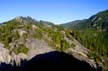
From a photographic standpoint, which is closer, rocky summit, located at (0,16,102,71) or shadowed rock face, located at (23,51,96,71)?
shadowed rock face, located at (23,51,96,71)

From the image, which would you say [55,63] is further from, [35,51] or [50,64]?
[35,51]

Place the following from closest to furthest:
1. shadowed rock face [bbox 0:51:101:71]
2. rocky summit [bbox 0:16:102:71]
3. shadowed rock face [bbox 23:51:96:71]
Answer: shadowed rock face [bbox 0:51:101:71] → shadowed rock face [bbox 23:51:96:71] → rocky summit [bbox 0:16:102:71]

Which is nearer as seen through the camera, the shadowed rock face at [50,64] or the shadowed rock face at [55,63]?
the shadowed rock face at [50,64]

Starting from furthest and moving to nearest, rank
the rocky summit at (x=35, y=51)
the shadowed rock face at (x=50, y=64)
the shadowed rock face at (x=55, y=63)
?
the rocky summit at (x=35, y=51) < the shadowed rock face at (x=55, y=63) < the shadowed rock face at (x=50, y=64)

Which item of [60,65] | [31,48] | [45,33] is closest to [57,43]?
[45,33]

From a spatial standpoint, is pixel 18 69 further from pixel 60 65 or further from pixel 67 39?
pixel 67 39

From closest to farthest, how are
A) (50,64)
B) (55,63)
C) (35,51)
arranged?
(50,64) < (55,63) < (35,51)

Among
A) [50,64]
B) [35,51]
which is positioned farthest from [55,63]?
[35,51]

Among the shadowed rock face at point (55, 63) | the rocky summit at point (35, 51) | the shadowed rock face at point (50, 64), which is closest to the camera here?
the shadowed rock face at point (50, 64)
